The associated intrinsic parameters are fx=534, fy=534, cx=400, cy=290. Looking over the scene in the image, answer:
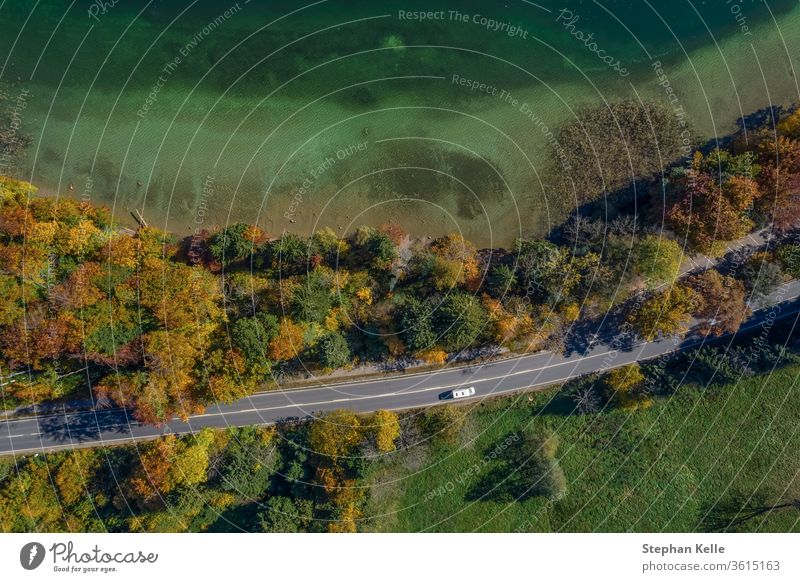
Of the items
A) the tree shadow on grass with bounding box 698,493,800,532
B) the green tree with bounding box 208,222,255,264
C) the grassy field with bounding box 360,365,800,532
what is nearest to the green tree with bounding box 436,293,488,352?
the grassy field with bounding box 360,365,800,532

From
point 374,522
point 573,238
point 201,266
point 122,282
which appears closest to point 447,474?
point 374,522

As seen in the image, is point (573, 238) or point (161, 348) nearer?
point (161, 348)

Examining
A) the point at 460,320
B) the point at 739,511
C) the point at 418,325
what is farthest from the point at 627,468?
the point at 418,325

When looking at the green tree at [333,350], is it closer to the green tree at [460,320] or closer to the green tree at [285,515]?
the green tree at [460,320]

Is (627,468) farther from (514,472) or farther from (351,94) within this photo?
(351,94)

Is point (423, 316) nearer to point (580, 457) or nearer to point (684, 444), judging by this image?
point (580, 457)

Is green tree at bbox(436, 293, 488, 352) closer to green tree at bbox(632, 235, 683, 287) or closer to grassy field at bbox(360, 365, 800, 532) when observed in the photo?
grassy field at bbox(360, 365, 800, 532)

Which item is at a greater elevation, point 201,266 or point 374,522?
point 201,266
